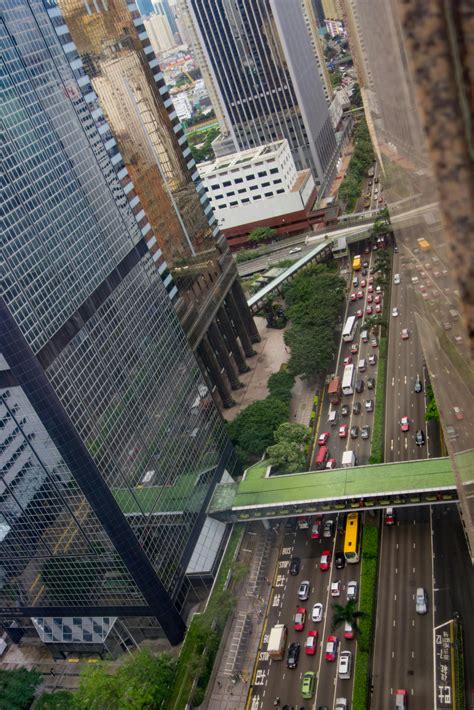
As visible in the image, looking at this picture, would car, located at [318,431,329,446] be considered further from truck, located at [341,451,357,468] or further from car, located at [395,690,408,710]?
car, located at [395,690,408,710]

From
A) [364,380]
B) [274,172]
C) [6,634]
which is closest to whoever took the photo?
[6,634]

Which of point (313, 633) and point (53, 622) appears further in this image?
point (53, 622)

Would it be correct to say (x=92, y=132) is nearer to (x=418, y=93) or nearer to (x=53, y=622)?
(x=53, y=622)

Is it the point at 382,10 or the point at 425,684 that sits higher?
the point at 382,10

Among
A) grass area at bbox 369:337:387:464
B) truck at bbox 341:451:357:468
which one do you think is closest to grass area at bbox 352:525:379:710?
truck at bbox 341:451:357:468

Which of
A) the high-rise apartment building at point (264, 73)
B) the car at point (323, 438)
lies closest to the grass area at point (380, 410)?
the car at point (323, 438)

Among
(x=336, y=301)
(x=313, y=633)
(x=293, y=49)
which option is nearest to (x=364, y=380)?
(x=336, y=301)

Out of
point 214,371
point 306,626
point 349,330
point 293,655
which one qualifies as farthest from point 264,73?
point 293,655
